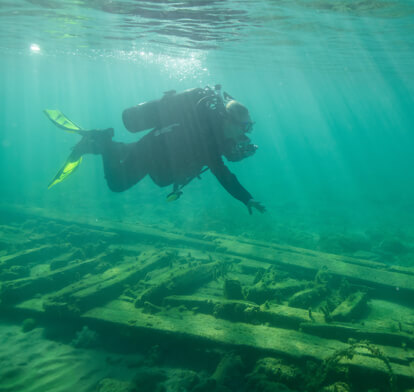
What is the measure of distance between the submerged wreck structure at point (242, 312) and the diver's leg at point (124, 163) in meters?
2.22

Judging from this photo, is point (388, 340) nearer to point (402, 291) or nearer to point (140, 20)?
point (402, 291)

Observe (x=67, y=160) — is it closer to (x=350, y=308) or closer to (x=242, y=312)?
(x=242, y=312)

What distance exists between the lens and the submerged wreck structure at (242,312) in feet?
12.5

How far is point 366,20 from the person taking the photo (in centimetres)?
1398

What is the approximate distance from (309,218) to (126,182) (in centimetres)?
1610

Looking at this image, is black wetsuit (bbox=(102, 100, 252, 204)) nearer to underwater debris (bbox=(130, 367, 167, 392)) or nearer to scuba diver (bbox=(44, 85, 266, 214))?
scuba diver (bbox=(44, 85, 266, 214))

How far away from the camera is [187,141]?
4867 millimetres

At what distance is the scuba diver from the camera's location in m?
4.71

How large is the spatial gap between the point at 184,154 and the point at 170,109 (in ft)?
2.84

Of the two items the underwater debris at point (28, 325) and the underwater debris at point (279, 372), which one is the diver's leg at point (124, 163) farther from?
the underwater debris at point (279, 372)

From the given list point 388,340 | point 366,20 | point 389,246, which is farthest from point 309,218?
point 388,340

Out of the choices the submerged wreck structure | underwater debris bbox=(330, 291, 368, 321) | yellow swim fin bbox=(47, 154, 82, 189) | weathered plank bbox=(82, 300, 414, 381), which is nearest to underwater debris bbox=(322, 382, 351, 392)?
the submerged wreck structure

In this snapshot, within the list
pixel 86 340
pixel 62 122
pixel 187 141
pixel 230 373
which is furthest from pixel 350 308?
pixel 62 122

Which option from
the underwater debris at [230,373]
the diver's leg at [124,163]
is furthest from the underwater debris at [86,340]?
the diver's leg at [124,163]
